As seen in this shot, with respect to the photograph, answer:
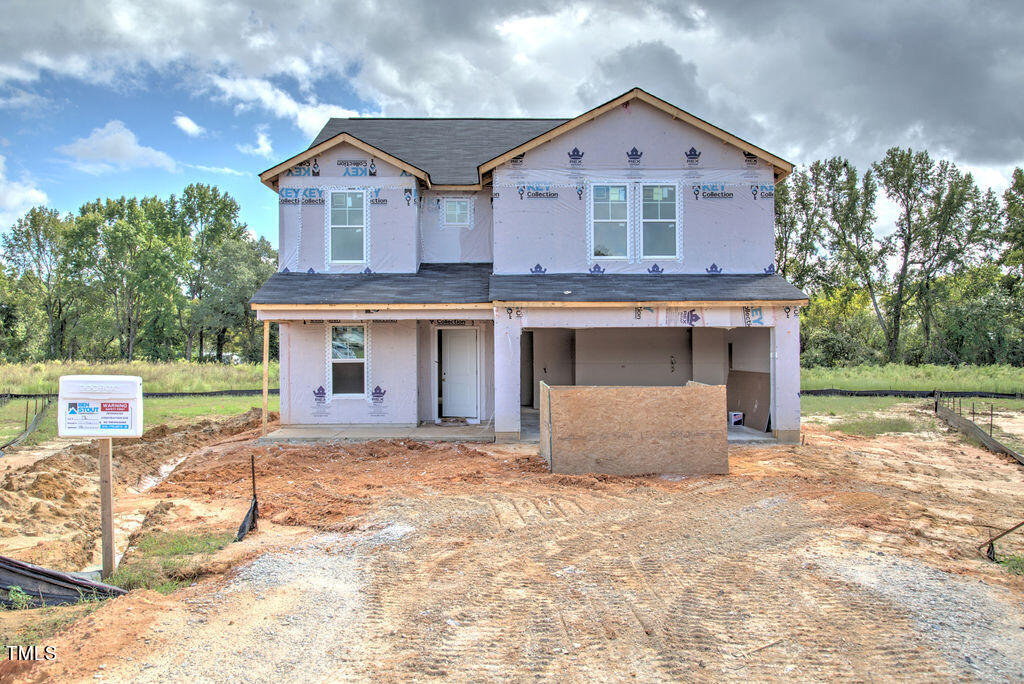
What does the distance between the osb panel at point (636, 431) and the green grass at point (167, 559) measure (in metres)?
4.73

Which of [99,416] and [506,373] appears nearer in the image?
[99,416]

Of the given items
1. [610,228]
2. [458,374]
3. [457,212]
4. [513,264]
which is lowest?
[458,374]

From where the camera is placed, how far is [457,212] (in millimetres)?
15047

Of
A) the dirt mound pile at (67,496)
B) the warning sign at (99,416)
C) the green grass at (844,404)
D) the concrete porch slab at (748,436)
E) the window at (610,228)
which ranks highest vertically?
the window at (610,228)

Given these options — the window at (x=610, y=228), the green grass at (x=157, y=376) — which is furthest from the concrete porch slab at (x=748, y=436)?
the green grass at (x=157, y=376)

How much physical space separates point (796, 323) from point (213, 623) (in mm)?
11287

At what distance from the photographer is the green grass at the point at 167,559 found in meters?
5.14

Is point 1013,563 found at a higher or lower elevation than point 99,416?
lower

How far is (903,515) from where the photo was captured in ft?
23.4

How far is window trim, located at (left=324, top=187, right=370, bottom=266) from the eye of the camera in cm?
1413

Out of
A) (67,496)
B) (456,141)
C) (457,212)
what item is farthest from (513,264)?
(67,496)

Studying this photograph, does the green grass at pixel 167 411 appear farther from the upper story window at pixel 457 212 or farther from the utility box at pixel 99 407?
the utility box at pixel 99 407

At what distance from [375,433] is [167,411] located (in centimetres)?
900

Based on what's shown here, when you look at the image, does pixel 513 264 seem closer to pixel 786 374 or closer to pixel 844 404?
pixel 786 374
